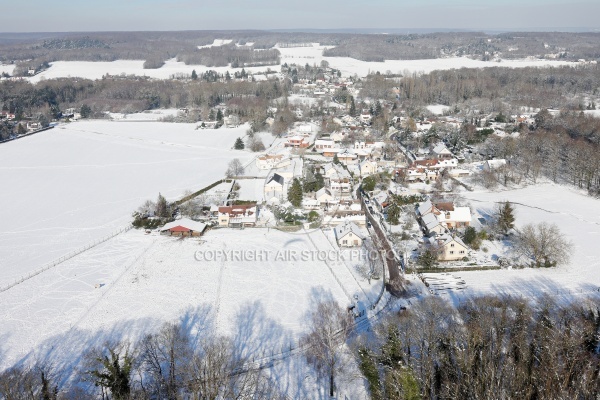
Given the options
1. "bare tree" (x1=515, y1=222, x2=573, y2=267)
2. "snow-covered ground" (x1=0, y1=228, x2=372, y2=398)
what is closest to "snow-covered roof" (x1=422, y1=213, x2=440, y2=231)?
"bare tree" (x1=515, y1=222, x2=573, y2=267)

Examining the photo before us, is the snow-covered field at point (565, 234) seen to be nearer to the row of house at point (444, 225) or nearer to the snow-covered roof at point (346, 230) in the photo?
the row of house at point (444, 225)

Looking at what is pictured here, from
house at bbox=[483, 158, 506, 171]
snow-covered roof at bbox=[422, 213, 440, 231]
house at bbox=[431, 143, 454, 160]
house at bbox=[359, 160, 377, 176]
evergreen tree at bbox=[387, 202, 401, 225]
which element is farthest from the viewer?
house at bbox=[431, 143, 454, 160]

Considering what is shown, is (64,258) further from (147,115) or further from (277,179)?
(147,115)

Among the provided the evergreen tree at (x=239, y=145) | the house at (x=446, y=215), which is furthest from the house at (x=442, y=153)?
the evergreen tree at (x=239, y=145)

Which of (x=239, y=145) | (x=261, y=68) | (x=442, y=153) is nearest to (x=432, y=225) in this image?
(x=442, y=153)

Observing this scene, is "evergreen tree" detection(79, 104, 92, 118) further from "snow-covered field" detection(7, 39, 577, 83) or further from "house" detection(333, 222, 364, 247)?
"house" detection(333, 222, 364, 247)
